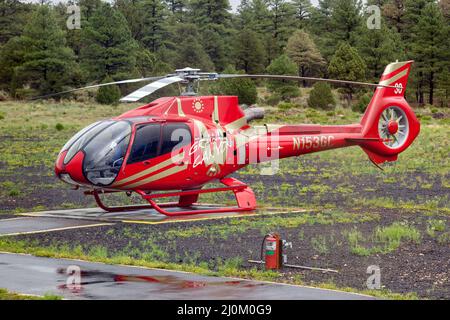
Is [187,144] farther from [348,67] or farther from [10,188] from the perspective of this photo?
[348,67]

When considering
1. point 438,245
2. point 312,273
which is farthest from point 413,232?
point 312,273

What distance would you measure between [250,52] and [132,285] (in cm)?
8885

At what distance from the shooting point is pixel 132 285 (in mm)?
15164

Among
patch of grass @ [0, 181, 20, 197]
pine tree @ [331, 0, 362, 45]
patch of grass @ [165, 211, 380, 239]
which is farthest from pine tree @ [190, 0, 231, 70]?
patch of grass @ [165, 211, 380, 239]

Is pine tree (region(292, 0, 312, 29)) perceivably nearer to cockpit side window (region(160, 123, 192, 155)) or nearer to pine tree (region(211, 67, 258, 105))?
pine tree (region(211, 67, 258, 105))

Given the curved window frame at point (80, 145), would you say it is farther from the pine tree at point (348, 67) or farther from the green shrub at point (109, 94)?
the pine tree at point (348, 67)

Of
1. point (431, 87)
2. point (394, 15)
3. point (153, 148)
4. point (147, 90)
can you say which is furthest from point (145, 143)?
point (394, 15)

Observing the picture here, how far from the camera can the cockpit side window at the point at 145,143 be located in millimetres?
23953

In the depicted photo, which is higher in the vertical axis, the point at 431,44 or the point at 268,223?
the point at 431,44

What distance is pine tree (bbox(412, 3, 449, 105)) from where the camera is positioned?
9275 centimetres

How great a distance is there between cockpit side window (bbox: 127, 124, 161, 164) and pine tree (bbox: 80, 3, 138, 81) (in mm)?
61528

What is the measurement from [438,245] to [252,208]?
6947 mm

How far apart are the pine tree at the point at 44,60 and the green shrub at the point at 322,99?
21884mm

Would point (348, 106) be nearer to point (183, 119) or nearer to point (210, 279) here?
point (183, 119)
